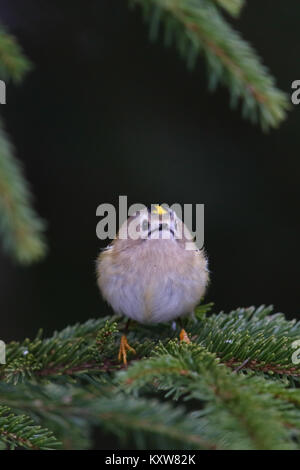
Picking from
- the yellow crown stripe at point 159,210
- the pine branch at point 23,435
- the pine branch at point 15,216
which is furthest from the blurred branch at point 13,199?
the pine branch at point 23,435

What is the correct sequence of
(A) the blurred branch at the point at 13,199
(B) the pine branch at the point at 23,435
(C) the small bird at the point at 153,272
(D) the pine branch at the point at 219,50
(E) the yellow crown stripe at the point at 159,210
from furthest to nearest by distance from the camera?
1. (E) the yellow crown stripe at the point at 159,210
2. (C) the small bird at the point at 153,272
3. (A) the blurred branch at the point at 13,199
4. (D) the pine branch at the point at 219,50
5. (B) the pine branch at the point at 23,435

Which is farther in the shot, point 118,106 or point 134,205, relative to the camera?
point 118,106

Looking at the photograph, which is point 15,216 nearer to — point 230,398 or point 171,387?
point 171,387

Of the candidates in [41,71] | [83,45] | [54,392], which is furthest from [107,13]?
[54,392]

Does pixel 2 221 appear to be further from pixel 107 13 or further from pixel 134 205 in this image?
pixel 107 13

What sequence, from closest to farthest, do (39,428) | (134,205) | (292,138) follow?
(39,428), (134,205), (292,138)

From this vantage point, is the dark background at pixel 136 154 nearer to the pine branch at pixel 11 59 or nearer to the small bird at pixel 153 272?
the small bird at pixel 153 272

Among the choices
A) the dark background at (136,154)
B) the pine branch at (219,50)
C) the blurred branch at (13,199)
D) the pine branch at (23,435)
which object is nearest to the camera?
the pine branch at (23,435)

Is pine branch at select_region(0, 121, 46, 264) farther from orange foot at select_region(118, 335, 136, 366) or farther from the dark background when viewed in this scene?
the dark background
